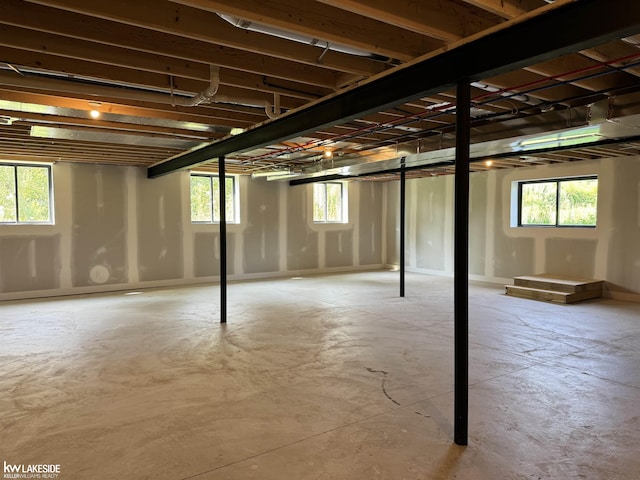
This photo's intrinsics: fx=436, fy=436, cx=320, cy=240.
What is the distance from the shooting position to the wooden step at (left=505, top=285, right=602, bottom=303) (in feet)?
21.6

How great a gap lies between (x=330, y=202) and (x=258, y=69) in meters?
7.92

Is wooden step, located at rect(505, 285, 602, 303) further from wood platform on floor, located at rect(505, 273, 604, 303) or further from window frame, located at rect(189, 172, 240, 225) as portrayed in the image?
window frame, located at rect(189, 172, 240, 225)

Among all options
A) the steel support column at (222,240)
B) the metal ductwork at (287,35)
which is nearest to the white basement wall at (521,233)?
the steel support column at (222,240)

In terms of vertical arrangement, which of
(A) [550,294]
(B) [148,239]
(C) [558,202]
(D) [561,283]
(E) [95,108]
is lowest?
(A) [550,294]

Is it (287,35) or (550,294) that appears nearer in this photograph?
(287,35)

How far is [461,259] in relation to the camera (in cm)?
246

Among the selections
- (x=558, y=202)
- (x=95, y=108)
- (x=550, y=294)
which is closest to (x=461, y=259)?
(x=95, y=108)

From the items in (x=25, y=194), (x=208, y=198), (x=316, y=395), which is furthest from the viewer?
(x=208, y=198)

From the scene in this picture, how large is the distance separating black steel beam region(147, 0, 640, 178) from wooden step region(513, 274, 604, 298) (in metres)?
5.15

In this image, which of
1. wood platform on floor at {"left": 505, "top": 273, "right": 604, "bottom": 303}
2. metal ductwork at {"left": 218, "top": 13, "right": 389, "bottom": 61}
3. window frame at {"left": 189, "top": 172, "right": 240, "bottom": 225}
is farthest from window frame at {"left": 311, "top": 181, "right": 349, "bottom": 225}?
metal ductwork at {"left": 218, "top": 13, "right": 389, "bottom": 61}

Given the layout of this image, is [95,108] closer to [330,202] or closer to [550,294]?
[550,294]

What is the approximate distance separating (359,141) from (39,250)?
575 cm

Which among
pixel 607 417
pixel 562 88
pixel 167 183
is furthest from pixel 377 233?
pixel 607 417

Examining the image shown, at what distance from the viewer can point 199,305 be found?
6.52m
